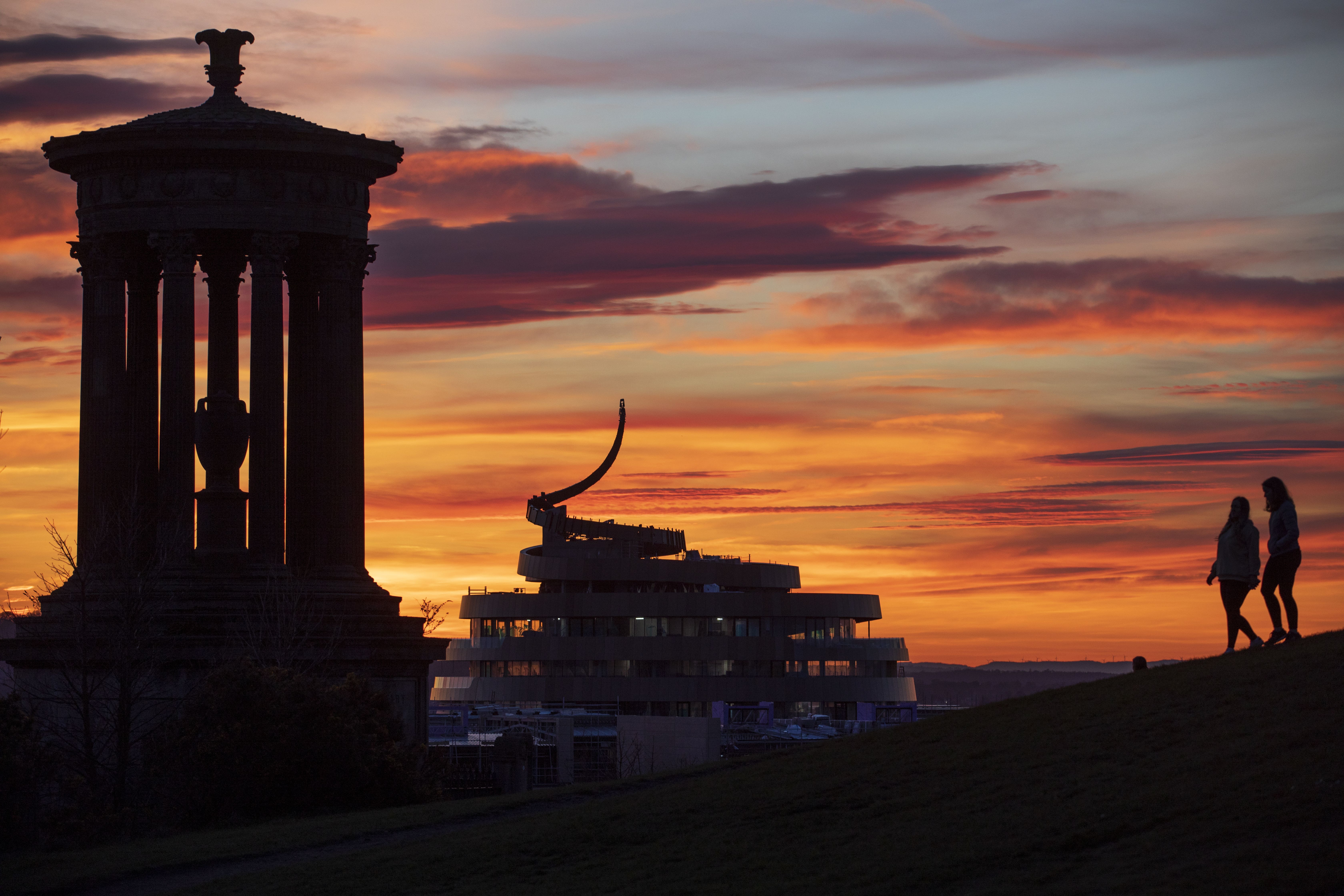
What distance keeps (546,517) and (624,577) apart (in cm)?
1599

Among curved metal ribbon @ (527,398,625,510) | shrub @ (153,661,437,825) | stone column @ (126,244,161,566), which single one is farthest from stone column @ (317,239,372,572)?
curved metal ribbon @ (527,398,625,510)

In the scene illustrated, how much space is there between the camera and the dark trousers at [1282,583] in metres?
32.2

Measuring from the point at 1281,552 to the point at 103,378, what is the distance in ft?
134

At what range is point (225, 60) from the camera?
62562 millimetres

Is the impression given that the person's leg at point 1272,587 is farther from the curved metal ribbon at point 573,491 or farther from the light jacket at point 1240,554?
the curved metal ribbon at point 573,491

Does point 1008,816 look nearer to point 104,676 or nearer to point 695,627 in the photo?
point 104,676

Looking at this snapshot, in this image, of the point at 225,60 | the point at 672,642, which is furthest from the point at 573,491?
the point at 225,60

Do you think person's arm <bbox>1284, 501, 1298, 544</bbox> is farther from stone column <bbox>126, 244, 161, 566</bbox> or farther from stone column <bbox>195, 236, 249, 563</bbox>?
stone column <bbox>126, 244, 161, 566</bbox>

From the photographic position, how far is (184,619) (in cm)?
5397

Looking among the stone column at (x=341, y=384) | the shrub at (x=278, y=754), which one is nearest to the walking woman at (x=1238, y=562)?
the shrub at (x=278, y=754)

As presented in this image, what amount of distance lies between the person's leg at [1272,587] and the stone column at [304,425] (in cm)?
3489

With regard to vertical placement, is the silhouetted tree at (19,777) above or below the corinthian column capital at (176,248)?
below

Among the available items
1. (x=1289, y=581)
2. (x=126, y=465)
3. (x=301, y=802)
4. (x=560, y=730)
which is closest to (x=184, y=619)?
(x=126, y=465)

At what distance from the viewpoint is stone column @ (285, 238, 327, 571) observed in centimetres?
5994
